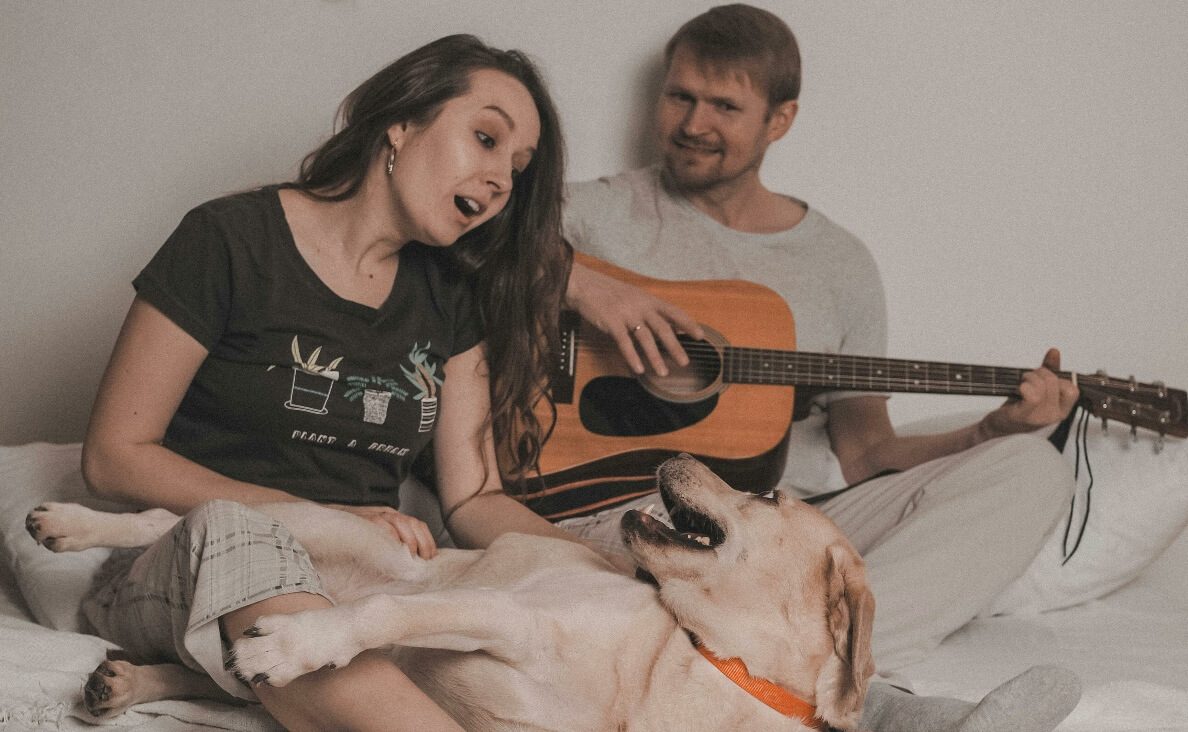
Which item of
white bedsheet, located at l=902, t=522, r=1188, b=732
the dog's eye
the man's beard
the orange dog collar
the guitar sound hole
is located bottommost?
white bedsheet, located at l=902, t=522, r=1188, b=732

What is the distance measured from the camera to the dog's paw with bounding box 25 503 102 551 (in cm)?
145

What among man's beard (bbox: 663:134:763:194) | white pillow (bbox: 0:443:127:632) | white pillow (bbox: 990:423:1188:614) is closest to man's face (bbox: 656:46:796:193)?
man's beard (bbox: 663:134:763:194)

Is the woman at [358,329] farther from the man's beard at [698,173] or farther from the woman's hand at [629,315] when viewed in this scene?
the man's beard at [698,173]

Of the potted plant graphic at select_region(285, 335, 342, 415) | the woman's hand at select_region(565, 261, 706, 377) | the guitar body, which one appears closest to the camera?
the potted plant graphic at select_region(285, 335, 342, 415)

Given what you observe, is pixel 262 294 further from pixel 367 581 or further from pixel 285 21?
pixel 285 21

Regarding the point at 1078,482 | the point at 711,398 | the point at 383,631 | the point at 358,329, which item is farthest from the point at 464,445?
the point at 1078,482

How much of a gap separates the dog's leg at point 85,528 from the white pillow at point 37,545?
24 centimetres

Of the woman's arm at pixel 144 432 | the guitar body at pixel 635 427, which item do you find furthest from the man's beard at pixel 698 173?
the woman's arm at pixel 144 432

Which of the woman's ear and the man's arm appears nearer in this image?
the woman's ear

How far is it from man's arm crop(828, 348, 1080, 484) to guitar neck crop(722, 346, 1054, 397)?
53 millimetres

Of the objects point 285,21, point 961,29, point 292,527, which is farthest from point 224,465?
point 961,29

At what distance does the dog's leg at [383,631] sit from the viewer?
1.06 meters

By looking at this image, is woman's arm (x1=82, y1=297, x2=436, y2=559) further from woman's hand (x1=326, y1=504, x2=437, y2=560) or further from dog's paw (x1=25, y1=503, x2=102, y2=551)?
dog's paw (x1=25, y1=503, x2=102, y2=551)

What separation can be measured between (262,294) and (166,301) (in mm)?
159
